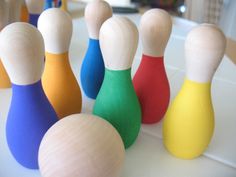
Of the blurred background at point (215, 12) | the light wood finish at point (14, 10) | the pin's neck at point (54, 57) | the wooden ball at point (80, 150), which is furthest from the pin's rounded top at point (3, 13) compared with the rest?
the blurred background at point (215, 12)

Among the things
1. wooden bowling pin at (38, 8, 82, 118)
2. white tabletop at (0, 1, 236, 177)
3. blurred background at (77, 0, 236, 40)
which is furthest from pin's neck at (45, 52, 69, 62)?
blurred background at (77, 0, 236, 40)

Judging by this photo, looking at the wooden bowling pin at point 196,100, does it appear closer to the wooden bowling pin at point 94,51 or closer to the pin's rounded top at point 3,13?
the wooden bowling pin at point 94,51

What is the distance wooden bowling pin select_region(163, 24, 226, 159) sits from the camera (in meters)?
0.27

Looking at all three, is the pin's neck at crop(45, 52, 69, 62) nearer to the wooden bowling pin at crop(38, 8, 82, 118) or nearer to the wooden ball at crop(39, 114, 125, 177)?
the wooden bowling pin at crop(38, 8, 82, 118)

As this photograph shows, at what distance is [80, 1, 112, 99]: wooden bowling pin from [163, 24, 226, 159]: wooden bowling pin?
134 mm

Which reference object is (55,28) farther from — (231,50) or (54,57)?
(231,50)

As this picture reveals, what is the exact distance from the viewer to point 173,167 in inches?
12.5

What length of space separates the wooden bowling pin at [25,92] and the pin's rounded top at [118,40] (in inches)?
2.7

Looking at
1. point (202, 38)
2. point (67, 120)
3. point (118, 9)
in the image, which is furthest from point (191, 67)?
point (118, 9)

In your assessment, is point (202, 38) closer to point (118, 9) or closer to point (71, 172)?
point (71, 172)

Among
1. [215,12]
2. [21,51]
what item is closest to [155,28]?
[21,51]

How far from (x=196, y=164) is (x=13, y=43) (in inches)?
9.8

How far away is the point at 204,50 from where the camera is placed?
269 millimetres

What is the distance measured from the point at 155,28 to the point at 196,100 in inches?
4.1
